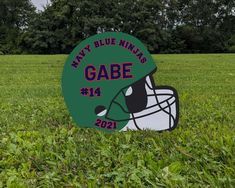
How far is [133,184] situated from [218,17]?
4435 cm

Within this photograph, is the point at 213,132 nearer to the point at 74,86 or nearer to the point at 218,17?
the point at 74,86

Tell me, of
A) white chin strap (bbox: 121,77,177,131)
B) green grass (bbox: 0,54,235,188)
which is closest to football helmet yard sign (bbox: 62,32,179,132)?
white chin strap (bbox: 121,77,177,131)

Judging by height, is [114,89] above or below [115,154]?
above

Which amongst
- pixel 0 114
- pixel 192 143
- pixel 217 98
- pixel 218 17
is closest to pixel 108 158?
pixel 192 143

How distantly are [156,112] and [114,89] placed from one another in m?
0.45

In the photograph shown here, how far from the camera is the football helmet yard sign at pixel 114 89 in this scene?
3.36 meters

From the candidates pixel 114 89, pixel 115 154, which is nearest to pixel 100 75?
pixel 114 89

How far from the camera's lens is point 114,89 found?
337cm

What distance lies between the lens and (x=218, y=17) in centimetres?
4388

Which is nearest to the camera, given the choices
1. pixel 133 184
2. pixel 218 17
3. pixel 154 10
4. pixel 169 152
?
pixel 133 184

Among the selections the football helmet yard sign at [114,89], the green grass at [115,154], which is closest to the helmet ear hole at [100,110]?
the football helmet yard sign at [114,89]

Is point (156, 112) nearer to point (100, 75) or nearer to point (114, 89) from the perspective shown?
point (114, 89)

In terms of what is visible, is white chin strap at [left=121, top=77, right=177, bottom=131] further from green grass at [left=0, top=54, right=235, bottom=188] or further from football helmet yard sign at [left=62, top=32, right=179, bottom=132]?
green grass at [left=0, top=54, right=235, bottom=188]

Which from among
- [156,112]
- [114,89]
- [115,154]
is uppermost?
[114,89]
